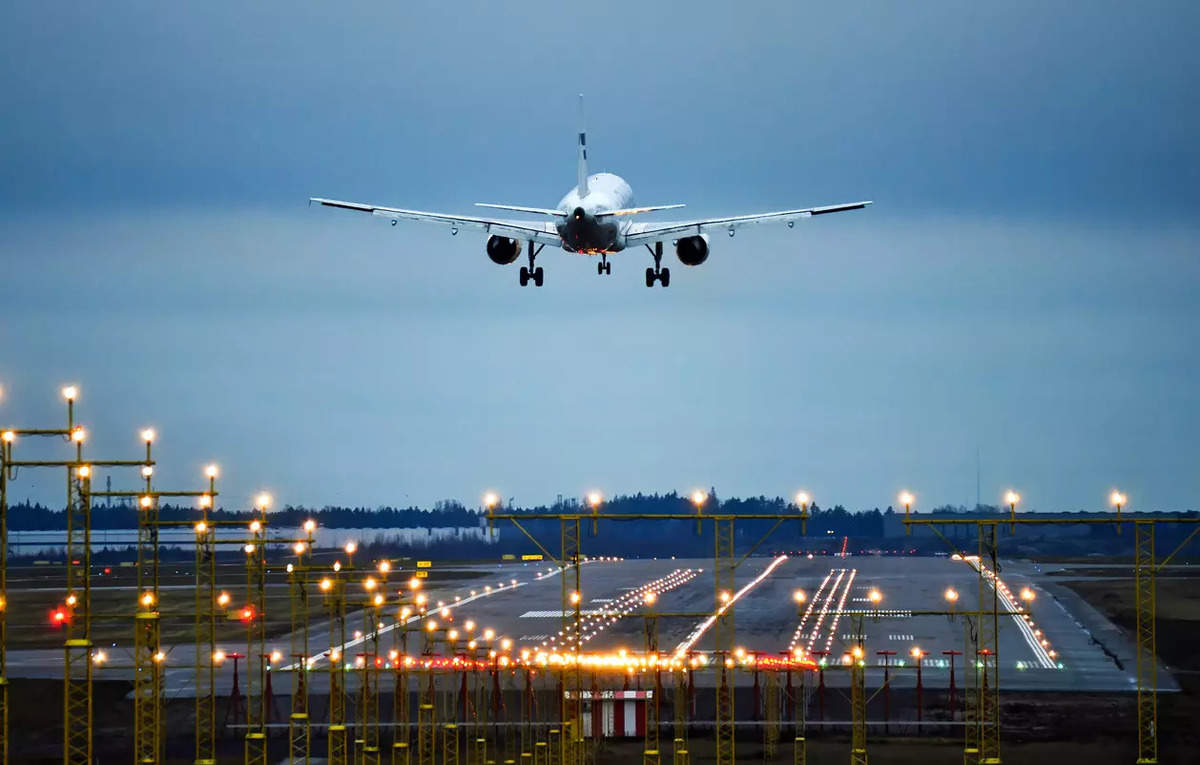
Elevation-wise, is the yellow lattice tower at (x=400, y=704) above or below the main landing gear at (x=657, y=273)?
below

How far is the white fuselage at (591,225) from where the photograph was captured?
338 ft

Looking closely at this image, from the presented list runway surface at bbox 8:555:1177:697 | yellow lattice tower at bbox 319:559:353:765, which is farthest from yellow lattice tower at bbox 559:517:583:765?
yellow lattice tower at bbox 319:559:353:765

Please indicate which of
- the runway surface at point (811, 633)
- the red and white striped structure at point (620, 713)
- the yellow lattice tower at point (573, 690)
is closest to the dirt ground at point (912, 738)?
the red and white striped structure at point (620, 713)

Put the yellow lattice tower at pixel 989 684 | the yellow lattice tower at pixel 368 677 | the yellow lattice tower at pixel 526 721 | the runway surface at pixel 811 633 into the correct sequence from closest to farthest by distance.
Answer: the yellow lattice tower at pixel 989 684, the yellow lattice tower at pixel 368 677, the yellow lattice tower at pixel 526 721, the runway surface at pixel 811 633

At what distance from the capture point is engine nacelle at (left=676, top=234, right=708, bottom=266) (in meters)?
111

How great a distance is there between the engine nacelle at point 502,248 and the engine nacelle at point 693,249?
9.95 meters

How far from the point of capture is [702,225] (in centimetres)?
10881

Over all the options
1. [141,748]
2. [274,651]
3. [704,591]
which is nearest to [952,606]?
[704,591]

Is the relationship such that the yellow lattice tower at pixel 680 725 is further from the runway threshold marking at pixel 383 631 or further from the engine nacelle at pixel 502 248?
the engine nacelle at pixel 502 248

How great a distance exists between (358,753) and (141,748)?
12.8 m

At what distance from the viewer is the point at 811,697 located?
368 feet

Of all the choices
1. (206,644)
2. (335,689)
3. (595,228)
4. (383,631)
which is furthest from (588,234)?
(206,644)

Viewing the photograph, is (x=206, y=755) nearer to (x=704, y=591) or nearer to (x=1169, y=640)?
(x=1169, y=640)

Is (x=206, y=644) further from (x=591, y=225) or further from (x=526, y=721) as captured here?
(x=591, y=225)
